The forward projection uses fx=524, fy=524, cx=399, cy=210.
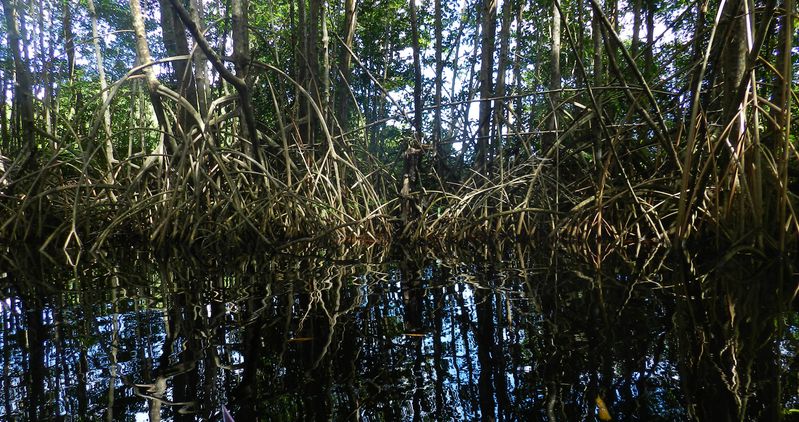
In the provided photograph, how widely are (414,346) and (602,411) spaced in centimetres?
61

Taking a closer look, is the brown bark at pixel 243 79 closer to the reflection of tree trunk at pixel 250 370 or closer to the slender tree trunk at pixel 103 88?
the slender tree trunk at pixel 103 88

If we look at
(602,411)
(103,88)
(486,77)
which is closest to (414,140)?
(486,77)

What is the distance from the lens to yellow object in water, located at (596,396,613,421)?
990mm

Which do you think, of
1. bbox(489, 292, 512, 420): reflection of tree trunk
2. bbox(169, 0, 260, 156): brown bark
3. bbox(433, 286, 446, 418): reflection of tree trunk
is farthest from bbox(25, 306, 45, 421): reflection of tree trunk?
bbox(169, 0, 260, 156): brown bark

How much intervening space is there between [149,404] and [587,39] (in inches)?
307

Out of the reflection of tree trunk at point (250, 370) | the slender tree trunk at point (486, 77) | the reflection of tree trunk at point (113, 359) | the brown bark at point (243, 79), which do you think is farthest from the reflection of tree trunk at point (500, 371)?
the slender tree trunk at point (486, 77)

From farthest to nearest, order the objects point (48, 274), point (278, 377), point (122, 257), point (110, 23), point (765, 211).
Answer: point (110, 23) < point (122, 257) < point (48, 274) < point (765, 211) < point (278, 377)

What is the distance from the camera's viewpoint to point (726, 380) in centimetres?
112

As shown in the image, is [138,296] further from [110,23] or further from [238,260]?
[110,23]

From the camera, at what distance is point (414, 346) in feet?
4.96

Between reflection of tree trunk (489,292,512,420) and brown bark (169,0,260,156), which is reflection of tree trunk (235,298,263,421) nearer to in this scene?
reflection of tree trunk (489,292,512,420)

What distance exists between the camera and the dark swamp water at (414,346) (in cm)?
106

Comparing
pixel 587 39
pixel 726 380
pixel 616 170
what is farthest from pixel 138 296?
pixel 587 39

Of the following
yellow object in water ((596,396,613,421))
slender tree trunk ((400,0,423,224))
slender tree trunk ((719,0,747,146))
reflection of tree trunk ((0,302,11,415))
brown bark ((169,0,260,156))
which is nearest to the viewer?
yellow object in water ((596,396,613,421))
